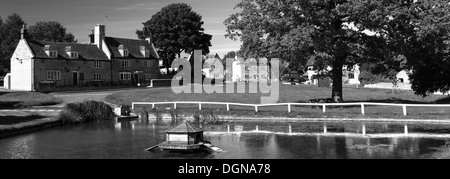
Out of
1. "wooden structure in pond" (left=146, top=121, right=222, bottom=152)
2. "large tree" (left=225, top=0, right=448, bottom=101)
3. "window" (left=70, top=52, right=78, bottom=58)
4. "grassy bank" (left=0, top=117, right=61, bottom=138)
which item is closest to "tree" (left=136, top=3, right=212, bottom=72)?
"window" (left=70, top=52, right=78, bottom=58)

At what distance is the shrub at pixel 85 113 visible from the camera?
35031 millimetres

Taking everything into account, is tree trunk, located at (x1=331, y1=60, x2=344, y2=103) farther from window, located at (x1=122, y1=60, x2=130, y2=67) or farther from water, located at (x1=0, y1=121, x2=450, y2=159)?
window, located at (x1=122, y1=60, x2=130, y2=67)

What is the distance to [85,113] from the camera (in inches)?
1457

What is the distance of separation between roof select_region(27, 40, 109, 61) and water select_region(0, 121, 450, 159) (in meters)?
42.1

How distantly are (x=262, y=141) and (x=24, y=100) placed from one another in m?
34.8

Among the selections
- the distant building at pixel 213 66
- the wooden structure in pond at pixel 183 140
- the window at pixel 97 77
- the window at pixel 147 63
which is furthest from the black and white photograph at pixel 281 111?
the distant building at pixel 213 66

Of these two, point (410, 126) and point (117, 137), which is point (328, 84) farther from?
point (117, 137)

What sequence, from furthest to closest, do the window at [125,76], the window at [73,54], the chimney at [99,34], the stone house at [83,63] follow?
the window at [125,76] < the chimney at [99,34] < the window at [73,54] < the stone house at [83,63]

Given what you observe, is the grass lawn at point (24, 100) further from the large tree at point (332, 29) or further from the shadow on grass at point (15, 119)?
the large tree at point (332, 29)

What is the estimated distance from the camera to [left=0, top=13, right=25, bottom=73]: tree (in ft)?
314

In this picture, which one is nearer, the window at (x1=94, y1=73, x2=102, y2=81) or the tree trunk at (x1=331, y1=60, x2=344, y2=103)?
the tree trunk at (x1=331, y1=60, x2=344, y2=103)

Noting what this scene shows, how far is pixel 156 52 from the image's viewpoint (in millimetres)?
90562

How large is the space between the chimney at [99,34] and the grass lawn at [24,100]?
30.5m

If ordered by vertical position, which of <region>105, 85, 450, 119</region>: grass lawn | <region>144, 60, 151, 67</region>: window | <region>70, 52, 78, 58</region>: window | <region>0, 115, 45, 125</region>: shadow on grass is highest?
<region>70, 52, 78, 58</region>: window
